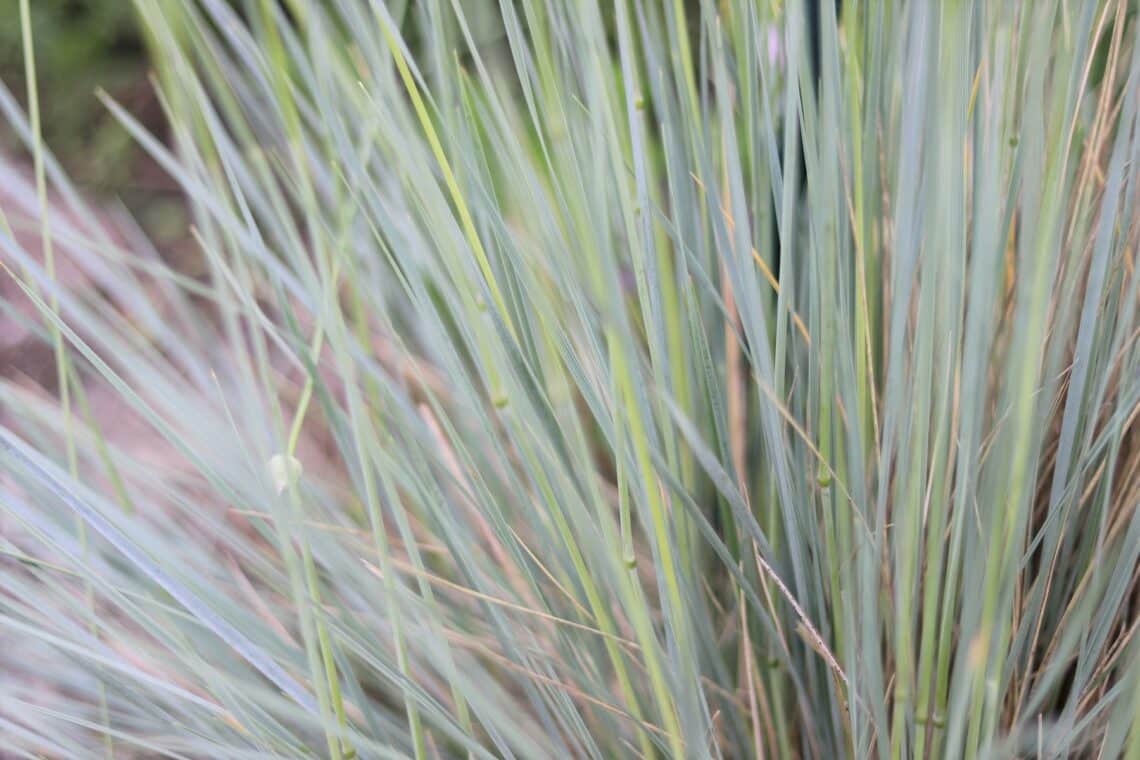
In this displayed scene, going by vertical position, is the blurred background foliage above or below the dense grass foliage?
above

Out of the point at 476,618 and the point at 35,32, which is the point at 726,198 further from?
the point at 35,32

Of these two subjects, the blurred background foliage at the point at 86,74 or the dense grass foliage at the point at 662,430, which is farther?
the blurred background foliage at the point at 86,74

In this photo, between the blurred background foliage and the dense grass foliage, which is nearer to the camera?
the dense grass foliage

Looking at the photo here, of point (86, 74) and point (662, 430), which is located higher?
point (86, 74)

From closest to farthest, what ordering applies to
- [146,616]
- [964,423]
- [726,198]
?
[964,423] < [146,616] < [726,198]

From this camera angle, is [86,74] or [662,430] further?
[86,74]

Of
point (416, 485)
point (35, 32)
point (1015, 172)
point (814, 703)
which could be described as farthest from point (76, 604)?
point (35, 32)

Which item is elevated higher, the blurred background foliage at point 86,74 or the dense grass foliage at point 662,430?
the blurred background foliage at point 86,74

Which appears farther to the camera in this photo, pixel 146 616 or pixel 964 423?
pixel 146 616
